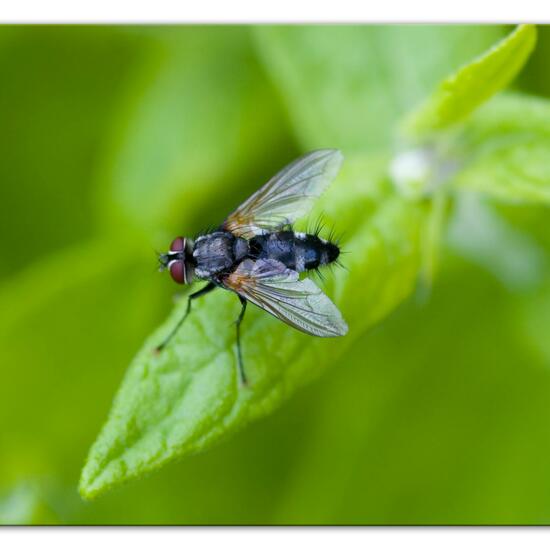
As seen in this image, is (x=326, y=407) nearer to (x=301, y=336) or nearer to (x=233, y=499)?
(x=233, y=499)

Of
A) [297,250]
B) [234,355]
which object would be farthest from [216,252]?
[234,355]

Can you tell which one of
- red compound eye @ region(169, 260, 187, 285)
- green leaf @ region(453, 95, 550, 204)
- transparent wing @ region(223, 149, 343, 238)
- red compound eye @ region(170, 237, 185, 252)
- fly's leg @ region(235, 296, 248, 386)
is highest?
red compound eye @ region(170, 237, 185, 252)

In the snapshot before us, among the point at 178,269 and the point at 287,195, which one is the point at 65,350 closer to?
the point at 178,269

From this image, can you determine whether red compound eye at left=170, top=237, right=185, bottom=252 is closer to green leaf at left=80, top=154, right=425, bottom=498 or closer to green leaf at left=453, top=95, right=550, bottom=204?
green leaf at left=80, top=154, right=425, bottom=498

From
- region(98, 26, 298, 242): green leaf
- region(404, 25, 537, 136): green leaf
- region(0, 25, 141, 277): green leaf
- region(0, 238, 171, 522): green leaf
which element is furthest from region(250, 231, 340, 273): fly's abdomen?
region(0, 25, 141, 277): green leaf

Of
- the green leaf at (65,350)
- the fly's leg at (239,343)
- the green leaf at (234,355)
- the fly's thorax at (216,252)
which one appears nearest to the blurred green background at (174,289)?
the green leaf at (65,350)

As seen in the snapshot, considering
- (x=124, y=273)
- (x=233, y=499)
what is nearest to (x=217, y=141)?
(x=124, y=273)

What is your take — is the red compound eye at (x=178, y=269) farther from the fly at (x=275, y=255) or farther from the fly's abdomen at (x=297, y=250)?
the fly's abdomen at (x=297, y=250)

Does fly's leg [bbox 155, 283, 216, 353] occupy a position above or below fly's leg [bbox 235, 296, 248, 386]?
above
